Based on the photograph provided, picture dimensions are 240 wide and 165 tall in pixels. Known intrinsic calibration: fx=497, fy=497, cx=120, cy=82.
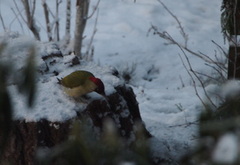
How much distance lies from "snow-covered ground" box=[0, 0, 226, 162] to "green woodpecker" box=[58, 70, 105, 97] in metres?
1.57

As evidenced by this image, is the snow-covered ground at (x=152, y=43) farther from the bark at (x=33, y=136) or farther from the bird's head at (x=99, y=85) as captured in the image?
the bark at (x=33, y=136)

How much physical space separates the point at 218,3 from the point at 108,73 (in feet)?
15.3

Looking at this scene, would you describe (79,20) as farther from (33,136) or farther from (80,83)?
(33,136)

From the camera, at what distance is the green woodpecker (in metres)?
2.43

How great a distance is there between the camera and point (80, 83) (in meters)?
2.43

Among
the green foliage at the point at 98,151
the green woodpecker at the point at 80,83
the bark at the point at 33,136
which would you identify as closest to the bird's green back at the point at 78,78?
the green woodpecker at the point at 80,83

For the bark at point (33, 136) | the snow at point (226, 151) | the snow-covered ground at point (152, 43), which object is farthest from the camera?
the snow-covered ground at point (152, 43)

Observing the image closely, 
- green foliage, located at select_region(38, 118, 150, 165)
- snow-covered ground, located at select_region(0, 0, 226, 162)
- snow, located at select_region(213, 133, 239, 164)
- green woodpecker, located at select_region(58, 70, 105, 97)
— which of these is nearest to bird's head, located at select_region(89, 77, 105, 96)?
green woodpecker, located at select_region(58, 70, 105, 97)

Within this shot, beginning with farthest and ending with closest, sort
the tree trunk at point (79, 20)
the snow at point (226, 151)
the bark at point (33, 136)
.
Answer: the tree trunk at point (79, 20) → the bark at point (33, 136) → the snow at point (226, 151)

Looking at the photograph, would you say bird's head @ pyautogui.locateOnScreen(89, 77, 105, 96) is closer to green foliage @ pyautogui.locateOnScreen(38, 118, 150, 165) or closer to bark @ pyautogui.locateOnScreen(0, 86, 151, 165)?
bark @ pyautogui.locateOnScreen(0, 86, 151, 165)

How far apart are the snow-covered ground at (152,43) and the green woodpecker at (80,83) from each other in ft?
5.17

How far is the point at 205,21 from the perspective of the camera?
682cm

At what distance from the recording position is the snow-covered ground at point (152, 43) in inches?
177

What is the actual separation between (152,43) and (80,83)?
12.9 ft
